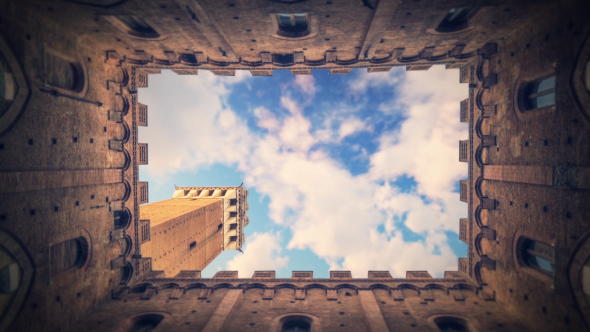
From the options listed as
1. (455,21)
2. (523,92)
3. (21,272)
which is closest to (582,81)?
(523,92)

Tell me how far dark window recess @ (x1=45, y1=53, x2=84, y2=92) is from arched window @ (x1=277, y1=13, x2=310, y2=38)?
985cm

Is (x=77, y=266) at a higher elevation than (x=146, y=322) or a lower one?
higher

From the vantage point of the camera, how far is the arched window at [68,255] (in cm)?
1249

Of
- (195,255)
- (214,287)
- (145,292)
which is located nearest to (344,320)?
(214,287)

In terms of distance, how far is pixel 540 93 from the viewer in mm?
12133

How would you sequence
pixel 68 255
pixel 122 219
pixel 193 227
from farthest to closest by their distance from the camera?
pixel 193 227, pixel 122 219, pixel 68 255

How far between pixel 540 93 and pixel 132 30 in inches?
740

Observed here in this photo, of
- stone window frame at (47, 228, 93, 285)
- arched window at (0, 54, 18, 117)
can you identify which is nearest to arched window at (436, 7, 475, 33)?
arched window at (0, 54, 18, 117)

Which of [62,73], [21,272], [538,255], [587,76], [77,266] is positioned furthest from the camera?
[77,266]

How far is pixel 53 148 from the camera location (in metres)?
12.2

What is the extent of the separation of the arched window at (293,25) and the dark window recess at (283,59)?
2.31 meters

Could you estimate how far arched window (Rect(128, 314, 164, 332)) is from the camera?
14430 millimetres

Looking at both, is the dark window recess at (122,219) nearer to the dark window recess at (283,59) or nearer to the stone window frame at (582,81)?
the dark window recess at (283,59)

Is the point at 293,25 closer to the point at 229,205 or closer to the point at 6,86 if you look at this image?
the point at 6,86
